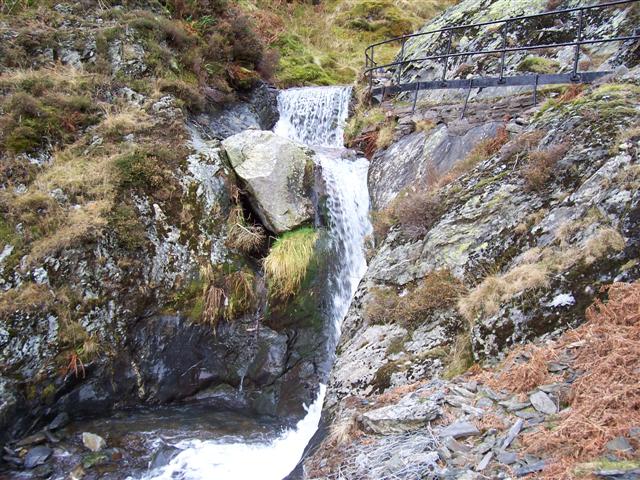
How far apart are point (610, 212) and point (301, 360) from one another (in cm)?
573

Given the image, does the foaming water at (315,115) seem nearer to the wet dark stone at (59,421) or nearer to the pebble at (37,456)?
the wet dark stone at (59,421)

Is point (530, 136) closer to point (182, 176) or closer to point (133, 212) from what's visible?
point (182, 176)

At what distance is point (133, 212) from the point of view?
7691 mm

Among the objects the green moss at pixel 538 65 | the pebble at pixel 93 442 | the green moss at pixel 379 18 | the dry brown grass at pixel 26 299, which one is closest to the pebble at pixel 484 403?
the pebble at pixel 93 442

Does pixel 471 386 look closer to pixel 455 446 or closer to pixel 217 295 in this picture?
pixel 455 446

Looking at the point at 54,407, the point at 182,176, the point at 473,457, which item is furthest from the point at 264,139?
the point at 473,457

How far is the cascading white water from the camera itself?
619cm

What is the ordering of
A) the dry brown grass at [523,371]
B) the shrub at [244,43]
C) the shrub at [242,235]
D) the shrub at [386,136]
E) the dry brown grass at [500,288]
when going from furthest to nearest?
1. the shrub at [244,43]
2. the shrub at [386,136]
3. the shrub at [242,235]
4. the dry brown grass at [500,288]
5. the dry brown grass at [523,371]

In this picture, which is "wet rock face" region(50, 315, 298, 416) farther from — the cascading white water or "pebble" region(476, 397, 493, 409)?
"pebble" region(476, 397, 493, 409)

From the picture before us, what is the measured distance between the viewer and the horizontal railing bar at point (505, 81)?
8672mm

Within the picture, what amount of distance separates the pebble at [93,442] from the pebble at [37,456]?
0.44 metres

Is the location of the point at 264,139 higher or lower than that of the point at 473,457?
higher

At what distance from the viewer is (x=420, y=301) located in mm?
6055

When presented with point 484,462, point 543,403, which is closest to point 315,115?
point 543,403
